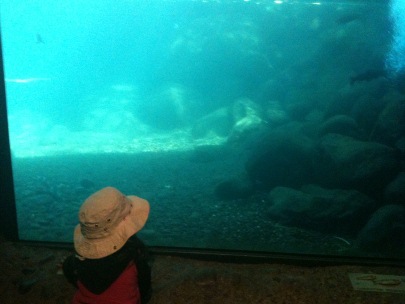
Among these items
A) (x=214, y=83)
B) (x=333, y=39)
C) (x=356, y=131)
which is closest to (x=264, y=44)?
(x=214, y=83)

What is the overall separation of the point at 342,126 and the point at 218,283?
18.6 feet

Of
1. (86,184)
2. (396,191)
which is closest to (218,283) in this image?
(396,191)

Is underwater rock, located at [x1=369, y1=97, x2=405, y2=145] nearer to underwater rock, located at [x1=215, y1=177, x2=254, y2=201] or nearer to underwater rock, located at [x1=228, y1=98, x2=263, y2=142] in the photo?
underwater rock, located at [x1=215, y1=177, x2=254, y2=201]

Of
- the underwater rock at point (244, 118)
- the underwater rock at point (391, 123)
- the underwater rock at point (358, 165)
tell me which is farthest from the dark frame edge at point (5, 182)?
the underwater rock at point (244, 118)

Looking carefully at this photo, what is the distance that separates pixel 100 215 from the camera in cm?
202

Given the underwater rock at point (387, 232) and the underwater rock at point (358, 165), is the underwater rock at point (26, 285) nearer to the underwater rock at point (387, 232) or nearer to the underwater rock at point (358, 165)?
the underwater rock at point (387, 232)

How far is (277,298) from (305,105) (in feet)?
33.1

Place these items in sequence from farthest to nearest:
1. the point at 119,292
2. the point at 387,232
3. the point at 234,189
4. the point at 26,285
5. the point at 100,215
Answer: the point at 234,189 → the point at 387,232 → the point at 26,285 → the point at 119,292 → the point at 100,215

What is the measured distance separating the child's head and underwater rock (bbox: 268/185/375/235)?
13.1ft

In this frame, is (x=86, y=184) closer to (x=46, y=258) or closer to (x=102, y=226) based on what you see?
(x=46, y=258)

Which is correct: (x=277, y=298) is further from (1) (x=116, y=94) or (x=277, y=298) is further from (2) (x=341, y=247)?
(1) (x=116, y=94)

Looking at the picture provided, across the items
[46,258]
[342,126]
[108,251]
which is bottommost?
[46,258]

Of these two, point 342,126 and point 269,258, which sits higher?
point 342,126

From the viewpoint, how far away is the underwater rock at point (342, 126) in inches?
282
